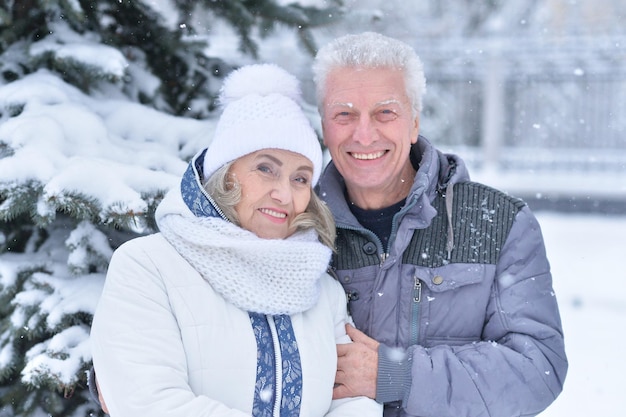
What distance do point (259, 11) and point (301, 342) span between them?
189 centimetres

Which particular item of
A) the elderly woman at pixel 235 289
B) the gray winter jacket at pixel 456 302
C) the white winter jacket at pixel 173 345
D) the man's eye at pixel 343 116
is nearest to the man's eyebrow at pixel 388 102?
the man's eye at pixel 343 116

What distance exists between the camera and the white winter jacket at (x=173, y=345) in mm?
1935

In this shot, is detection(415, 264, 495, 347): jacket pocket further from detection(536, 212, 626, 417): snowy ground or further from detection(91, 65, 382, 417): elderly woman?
detection(536, 212, 626, 417): snowy ground

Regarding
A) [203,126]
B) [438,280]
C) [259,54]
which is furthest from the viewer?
[259,54]

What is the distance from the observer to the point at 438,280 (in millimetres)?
2525

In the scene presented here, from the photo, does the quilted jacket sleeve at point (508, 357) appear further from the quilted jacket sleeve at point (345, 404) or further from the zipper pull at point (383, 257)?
the zipper pull at point (383, 257)

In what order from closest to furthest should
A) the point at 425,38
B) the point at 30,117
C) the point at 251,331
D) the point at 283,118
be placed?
1. the point at 251,331
2. the point at 283,118
3. the point at 30,117
4. the point at 425,38

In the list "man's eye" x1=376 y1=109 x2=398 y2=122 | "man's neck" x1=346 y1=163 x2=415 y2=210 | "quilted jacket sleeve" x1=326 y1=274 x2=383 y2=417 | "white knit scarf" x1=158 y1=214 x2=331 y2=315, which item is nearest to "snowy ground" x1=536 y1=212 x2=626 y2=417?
"man's neck" x1=346 y1=163 x2=415 y2=210

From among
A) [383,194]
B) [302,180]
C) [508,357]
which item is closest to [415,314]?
[508,357]

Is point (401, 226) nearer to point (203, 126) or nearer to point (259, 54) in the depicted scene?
point (203, 126)

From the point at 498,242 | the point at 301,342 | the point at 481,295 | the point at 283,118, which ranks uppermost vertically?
the point at 283,118

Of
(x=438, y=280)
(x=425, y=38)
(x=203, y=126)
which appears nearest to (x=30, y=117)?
(x=203, y=126)

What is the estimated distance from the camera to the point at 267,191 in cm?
225

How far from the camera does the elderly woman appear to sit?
→ 197 cm
